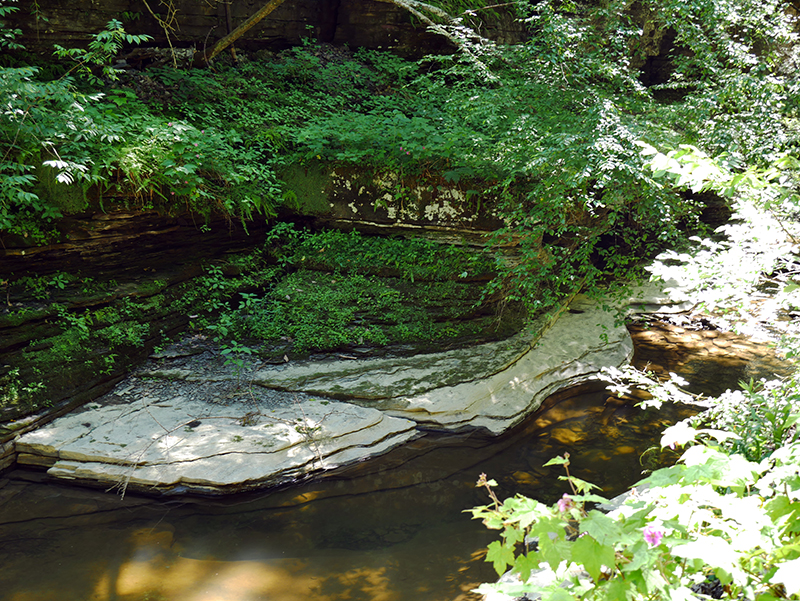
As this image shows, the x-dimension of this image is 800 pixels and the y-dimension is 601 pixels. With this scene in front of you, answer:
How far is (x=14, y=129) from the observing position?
431 centimetres

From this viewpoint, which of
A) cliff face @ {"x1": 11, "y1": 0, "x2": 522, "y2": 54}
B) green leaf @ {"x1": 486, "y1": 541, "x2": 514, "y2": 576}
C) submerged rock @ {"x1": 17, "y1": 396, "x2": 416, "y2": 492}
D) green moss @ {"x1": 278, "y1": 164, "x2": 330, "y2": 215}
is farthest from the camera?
green moss @ {"x1": 278, "y1": 164, "x2": 330, "y2": 215}

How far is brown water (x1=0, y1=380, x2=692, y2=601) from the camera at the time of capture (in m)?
3.23

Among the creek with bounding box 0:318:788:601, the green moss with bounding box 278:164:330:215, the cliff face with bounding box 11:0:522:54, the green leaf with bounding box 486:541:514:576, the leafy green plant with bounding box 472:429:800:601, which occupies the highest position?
the cliff face with bounding box 11:0:522:54

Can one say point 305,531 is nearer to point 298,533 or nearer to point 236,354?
point 298,533

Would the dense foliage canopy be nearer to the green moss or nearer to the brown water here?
the green moss

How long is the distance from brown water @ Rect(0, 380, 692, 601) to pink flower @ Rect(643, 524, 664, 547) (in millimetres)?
2186

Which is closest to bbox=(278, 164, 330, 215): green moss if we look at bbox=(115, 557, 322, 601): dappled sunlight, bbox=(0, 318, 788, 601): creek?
bbox=(0, 318, 788, 601): creek

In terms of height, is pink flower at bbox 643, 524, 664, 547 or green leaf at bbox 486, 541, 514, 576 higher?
pink flower at bbox 643, 524, 664, 547

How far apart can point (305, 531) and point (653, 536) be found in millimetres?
2931

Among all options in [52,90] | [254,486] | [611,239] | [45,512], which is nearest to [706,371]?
[611,239]

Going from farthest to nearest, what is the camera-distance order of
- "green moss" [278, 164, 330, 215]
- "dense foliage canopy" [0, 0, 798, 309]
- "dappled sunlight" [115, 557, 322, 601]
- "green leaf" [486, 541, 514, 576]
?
"green moss" [278, 164, 330, 215] < "dense foliage canopy" [0, 0, 798, 309] < "dappled sunlight" [115, 557, 322, 601] < "green leaf" [486, 541, 514, 576]

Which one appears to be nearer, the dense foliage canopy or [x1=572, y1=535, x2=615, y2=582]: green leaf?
[x1=572, y1=535, x2=615, y2=582]: green leaf

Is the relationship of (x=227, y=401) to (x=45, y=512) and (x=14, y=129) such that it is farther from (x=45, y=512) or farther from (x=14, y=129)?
(x=14, y=129)

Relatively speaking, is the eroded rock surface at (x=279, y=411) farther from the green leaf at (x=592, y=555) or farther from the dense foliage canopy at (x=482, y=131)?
the green leaf at (x=592, y=555)
